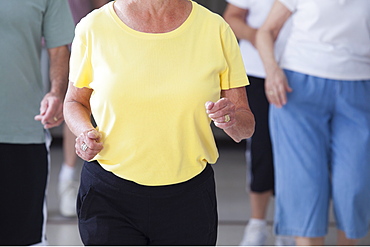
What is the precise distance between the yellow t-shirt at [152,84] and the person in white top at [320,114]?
1.01 meters

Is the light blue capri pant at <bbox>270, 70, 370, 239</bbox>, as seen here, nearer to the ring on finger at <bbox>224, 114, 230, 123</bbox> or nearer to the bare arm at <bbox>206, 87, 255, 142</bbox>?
the bare arm at <bbox>206, 87, 255, 142</bbox>

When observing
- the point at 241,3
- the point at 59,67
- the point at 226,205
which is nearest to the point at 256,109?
the point at 241,3

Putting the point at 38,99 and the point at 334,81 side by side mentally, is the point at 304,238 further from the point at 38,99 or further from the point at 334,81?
the point at 38,99

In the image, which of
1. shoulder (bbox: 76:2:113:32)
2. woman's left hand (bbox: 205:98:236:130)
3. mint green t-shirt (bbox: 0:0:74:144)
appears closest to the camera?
woman's left hand (bbox: 205:98:236:130)

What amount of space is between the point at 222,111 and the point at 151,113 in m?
0.19

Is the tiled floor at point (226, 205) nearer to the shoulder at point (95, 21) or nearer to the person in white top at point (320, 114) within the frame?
the person in white top at point (320, 114)

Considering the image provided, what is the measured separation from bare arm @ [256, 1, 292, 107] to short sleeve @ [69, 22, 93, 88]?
119 centimetres

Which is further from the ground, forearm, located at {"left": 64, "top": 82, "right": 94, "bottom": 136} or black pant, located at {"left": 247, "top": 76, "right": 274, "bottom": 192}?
forearm, located at {"left": 64, "top": 82, "right": 94, "bottom": 136}

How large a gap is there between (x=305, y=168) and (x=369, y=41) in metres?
0.58

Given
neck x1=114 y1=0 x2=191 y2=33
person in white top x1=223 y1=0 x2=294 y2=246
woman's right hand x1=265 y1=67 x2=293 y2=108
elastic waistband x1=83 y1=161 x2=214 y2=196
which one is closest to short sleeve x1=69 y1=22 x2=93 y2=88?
neck x1=114 y1=0 x2=191 y2=33

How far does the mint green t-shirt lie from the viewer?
227 cm

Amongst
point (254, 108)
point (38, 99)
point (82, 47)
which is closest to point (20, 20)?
point (38, 99)

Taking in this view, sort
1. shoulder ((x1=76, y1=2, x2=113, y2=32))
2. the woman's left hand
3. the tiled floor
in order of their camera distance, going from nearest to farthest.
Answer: the woman's left hand, shoulder ((x1=76, y1=2, x2=113, y2=32)), the tiled floor

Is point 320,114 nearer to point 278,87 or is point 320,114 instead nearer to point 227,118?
point 278,87
